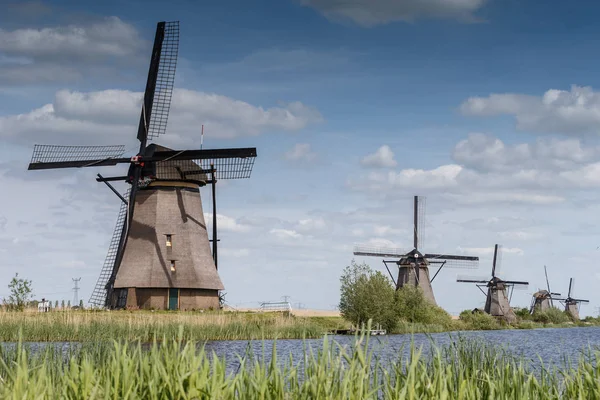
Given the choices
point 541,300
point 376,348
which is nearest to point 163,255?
point 376,348

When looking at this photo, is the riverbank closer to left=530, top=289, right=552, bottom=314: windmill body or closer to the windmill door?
the windmill door

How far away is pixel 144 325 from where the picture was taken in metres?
27.2

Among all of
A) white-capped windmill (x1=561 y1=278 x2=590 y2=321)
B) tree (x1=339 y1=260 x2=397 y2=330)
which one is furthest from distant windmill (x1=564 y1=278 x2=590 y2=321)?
tree (x1=339 y1=260 x2=397 y2=330)

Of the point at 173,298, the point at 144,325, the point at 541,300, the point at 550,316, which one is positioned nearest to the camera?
the point at 144,325

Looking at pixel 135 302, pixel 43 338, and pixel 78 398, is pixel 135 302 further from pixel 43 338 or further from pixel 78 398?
pixel 78 398

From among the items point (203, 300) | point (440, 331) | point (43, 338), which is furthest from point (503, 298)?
point (43, 338)

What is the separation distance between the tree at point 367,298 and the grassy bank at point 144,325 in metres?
5.95

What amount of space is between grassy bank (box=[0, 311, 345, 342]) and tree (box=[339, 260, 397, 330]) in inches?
234

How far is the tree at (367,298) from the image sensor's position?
43.0m

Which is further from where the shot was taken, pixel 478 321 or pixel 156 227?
pixel 478 321

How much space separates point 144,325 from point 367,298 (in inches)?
718

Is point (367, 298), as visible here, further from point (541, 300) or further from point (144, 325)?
point (541, 300)

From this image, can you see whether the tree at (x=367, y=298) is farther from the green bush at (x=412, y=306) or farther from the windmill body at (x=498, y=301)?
the windmill body at (x=498, y=301)

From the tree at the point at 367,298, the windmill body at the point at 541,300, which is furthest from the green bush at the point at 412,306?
the windmill body at the point at 541,300
